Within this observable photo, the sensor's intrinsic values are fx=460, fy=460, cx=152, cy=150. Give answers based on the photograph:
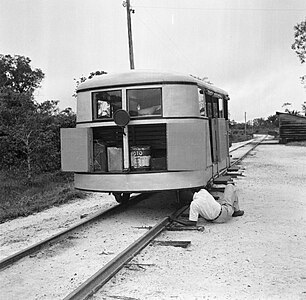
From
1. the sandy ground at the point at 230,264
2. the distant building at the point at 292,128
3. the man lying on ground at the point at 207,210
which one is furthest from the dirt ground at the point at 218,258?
the distant building at the point at 292,128

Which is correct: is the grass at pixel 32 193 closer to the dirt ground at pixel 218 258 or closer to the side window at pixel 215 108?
the dirt ground at pixel 218 258

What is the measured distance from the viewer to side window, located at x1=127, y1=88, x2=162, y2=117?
8234 mm

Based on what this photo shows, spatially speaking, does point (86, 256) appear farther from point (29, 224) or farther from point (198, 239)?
point (29, 224)

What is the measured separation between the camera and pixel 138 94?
827 cm

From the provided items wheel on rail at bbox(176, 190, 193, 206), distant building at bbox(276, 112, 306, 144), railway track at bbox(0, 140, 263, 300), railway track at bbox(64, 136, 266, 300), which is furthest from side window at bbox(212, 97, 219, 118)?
distant building at bbox(276, 112, 306, 144)

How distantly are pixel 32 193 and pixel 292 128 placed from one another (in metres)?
36.6

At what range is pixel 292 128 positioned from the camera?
47.0 meters

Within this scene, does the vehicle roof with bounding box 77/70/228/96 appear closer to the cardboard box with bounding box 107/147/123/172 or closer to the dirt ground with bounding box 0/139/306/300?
the cardboard box with bounding box 107/147/123/172

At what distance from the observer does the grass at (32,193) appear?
426 inches

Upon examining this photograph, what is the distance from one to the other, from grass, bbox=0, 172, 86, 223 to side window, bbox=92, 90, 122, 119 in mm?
3220

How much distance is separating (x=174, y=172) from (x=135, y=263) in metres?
2.62

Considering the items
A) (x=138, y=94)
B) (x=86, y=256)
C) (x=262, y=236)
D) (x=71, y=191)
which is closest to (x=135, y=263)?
(x=86, y=256)

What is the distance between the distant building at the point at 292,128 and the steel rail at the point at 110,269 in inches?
1653

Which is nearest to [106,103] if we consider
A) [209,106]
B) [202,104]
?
[202,104]
